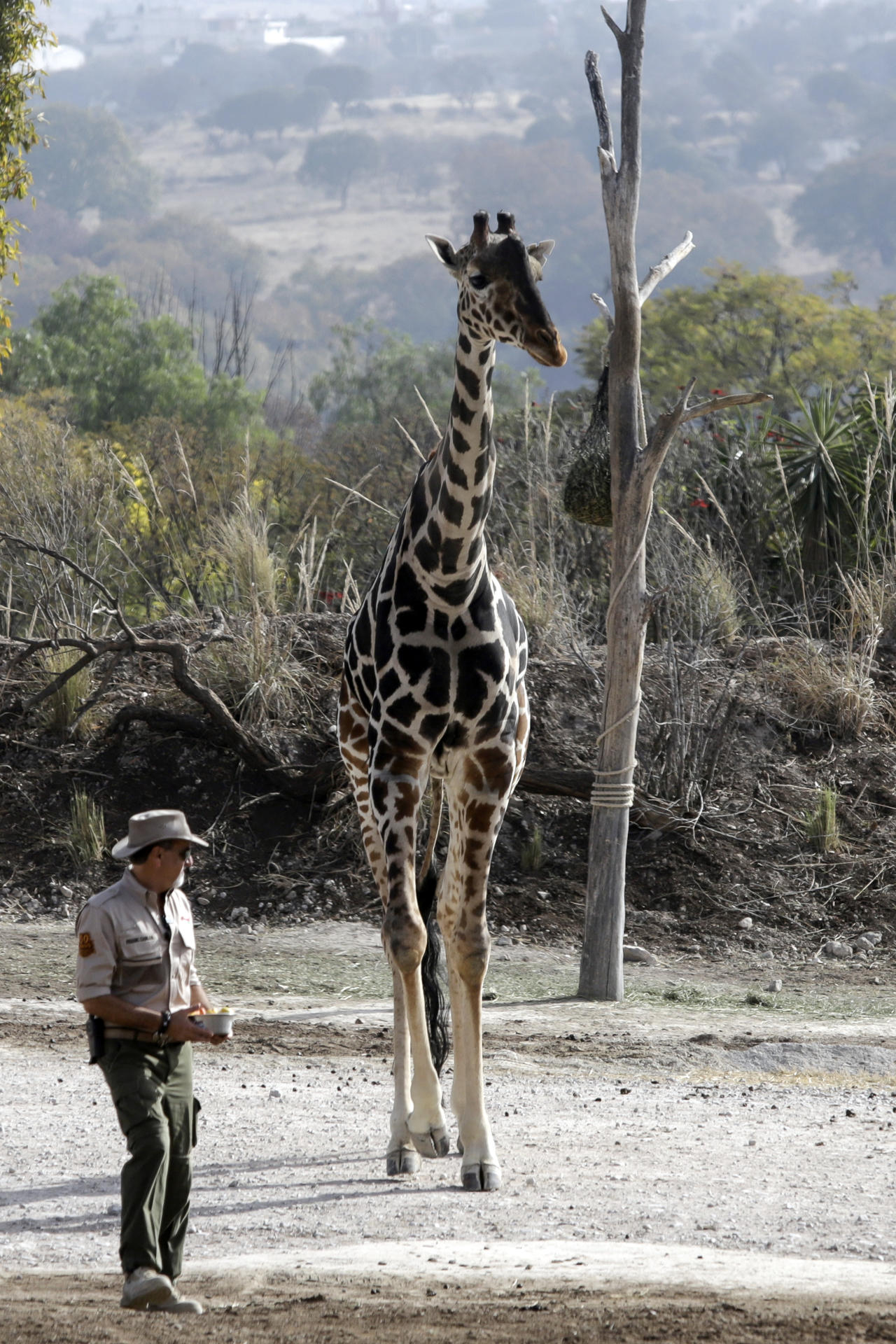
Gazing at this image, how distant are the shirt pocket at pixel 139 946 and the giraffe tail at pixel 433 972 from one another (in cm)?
223

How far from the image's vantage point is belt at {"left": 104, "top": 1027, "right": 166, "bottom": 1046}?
4250mm

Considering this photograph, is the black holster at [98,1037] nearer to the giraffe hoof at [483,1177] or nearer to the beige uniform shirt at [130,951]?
the beige uniform shirt at [130,951]

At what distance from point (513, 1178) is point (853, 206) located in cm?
17933

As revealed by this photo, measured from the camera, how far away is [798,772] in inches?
488

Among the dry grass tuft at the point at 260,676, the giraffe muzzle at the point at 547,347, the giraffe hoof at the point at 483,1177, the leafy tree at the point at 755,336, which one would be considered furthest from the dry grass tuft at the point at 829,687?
the leafy tree at the point at 755,336

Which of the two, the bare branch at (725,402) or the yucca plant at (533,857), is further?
the yucca plant at (533,857)

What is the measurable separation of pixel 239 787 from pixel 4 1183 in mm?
6677

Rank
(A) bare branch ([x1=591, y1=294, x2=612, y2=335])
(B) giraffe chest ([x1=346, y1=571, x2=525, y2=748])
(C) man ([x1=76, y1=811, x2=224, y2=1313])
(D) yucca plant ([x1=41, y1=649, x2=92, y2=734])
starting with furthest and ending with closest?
(D) yucca plant ([x1=41, y1=649, x2=92, y2=734]) < (A) bare branch ([x1=591, y1=294, x2=612, y2=335]) < (B) giraffe chest ([x1=346, y1=571, x2=525, y2=748]) < (C) man ([x1=76, y1=811, x2=224, y2=1313])

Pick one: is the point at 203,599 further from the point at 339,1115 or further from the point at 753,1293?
the point at 753,1293

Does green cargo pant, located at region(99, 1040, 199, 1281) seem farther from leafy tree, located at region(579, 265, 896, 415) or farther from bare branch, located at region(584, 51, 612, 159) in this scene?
leafy tree, located at region(579, 265, 896, 415)

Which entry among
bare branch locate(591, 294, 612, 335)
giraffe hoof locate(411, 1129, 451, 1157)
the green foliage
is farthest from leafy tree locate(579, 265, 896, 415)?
giraffe hoof locate(411, 1129, 451, 1157)

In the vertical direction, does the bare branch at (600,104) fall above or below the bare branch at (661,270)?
above

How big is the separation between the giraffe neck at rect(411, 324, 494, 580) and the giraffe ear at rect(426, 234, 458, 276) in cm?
33

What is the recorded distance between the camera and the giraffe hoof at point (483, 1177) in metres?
5.52
